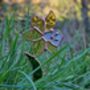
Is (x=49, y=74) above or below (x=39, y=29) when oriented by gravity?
below

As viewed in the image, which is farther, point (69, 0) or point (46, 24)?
point (69, 0)

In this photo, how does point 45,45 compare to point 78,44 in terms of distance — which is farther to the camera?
point 78,44

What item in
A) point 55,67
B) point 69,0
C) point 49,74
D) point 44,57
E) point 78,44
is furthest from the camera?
point 69,0

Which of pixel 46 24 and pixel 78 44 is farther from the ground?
pixel 46 24

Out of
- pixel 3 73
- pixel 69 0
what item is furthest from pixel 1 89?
pixel 69 0

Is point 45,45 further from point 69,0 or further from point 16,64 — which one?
point 69,0

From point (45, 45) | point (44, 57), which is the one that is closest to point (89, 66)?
point (44, 57)

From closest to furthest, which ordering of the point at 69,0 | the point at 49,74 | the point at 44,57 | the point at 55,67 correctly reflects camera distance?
the point at 49,74
the point at 55,67
the point at 44,57
the point at 69,0

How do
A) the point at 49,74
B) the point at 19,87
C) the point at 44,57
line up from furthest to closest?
1. the point at 44,57
2. the point at 49,74
3. the point at 19,87

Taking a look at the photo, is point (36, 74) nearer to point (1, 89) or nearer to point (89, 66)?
point (1, 89)
